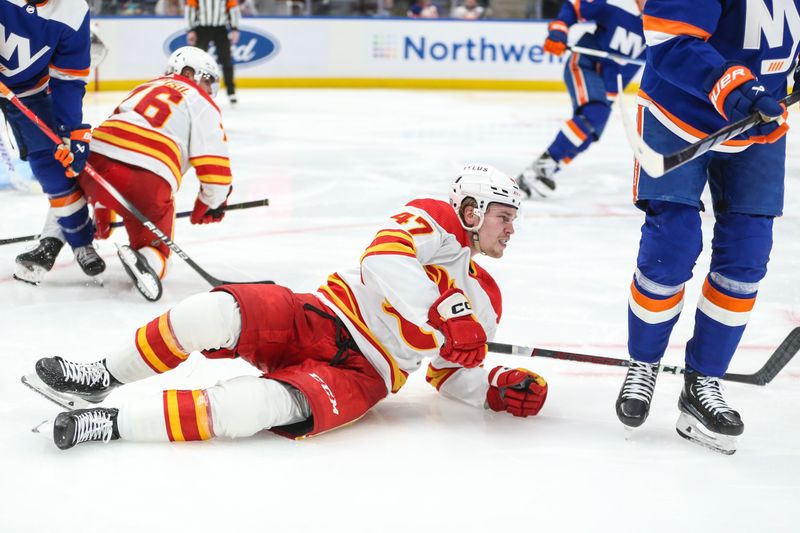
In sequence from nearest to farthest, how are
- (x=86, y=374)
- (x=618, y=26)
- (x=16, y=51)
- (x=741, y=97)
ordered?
(x=741, y=97)
(x=86, y=374)
(x=16, y=51)
(x=618, y=26)

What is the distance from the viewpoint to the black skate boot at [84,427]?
1.88 metres

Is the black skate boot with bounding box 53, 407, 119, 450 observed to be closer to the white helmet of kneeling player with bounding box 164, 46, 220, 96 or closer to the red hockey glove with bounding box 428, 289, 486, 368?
the red hockey glove with bounding box 428, 289, 486, 368

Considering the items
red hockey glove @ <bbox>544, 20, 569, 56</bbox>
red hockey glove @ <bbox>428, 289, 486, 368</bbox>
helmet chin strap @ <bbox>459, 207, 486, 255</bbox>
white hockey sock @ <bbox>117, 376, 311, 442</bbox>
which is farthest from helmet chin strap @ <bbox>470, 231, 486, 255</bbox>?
red hockey glove @ <bbox>544, 20, 569, 56</bbox>

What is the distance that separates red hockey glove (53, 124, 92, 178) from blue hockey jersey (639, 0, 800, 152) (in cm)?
189

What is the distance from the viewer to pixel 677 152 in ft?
6.31

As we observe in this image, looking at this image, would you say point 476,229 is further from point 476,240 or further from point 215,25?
point 215,25

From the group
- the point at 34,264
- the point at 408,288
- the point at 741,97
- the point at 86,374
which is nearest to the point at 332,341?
the point at 408,288

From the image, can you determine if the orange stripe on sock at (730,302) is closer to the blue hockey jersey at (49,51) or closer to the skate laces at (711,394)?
the skate laces at (711,394)

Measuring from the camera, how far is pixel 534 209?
485 cm

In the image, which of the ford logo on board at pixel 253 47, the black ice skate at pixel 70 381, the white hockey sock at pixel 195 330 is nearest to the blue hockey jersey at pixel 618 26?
the white hockey sock at pixel 195 330

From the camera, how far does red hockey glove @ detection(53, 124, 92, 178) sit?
3.18 meters

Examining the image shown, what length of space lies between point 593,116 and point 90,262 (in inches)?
108

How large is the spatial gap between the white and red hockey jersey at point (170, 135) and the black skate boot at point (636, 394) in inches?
67.1

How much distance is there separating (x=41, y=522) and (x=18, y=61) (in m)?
1.97
